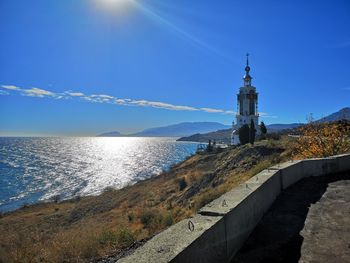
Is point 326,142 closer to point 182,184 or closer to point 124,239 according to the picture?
point 124,239

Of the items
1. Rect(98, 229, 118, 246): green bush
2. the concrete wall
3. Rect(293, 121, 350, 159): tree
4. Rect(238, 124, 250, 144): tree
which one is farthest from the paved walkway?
Rect(238, 124, 250, 144): tree

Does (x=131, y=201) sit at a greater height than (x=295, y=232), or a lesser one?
lesser

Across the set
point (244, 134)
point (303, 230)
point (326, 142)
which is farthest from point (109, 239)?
point (244, 134)

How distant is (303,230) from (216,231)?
2.30m

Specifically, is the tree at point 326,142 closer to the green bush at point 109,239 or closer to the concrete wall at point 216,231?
the concrete wall at point 216,231

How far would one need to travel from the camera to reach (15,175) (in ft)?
220

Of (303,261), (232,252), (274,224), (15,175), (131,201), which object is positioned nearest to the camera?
(303,261)

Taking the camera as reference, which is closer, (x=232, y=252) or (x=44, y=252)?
(x=232, y=252)

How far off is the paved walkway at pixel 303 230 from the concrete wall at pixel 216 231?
20cm

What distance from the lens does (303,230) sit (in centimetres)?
520

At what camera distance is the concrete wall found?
10.2ft

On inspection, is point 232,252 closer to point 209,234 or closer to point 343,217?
point 209,234

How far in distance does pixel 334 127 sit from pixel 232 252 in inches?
610

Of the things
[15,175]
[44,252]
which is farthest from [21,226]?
[15,175]
